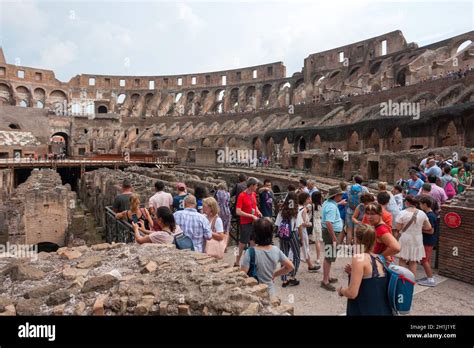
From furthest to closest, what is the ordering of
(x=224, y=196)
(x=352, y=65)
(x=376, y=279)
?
(x=352, y=65), (x=224, y=196), (x=376, y=279)

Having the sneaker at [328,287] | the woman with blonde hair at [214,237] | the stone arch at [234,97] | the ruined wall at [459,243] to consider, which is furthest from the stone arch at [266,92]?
the woman with blonde hair at [214,237]

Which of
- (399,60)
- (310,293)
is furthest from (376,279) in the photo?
(399,60)

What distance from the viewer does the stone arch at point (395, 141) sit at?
22.6m

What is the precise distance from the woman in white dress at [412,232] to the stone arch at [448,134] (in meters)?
15.8

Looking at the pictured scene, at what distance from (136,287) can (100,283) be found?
502 mm

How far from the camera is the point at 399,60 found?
127 feet

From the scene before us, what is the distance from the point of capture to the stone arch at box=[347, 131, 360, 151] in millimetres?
25766

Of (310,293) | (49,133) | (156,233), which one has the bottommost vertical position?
(310,293)

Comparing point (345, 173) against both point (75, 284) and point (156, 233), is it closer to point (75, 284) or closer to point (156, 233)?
point (156, 233)

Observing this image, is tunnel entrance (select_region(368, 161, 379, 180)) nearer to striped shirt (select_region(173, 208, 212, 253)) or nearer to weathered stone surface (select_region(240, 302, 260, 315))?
striped shirt (select_region(173, 208, 212, 253))

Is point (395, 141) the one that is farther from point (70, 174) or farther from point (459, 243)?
point (70, 174)

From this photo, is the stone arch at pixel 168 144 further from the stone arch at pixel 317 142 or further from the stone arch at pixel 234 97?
the stone arch at pixel 317 142

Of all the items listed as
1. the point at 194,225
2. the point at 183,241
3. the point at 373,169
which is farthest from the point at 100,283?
the point at 373,169

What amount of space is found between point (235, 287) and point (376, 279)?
4.79 feet
